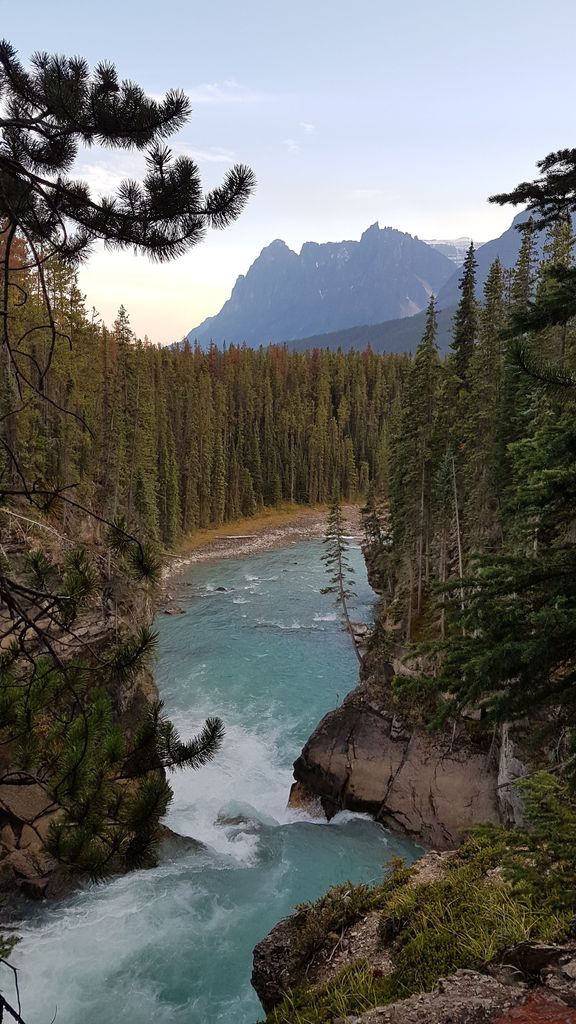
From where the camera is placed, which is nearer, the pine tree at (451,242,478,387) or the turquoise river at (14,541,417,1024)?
the turquoise river at (14,541,417,1024)

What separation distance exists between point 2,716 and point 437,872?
744 cm

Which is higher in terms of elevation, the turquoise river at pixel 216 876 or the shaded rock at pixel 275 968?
the shaded rock at pixel 275 968

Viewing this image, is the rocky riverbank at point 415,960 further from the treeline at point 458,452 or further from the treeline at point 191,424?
the treeline at point 191,424

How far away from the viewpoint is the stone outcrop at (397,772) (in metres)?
17.4

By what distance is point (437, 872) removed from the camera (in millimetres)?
8562

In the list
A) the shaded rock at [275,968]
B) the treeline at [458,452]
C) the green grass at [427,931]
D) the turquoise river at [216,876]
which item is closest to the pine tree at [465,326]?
the treeline at [458,452]

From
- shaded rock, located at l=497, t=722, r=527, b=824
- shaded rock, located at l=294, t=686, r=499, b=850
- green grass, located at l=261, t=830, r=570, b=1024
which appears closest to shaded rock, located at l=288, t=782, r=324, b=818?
shaded rock, located at l=294, t=686, r=499, b=850

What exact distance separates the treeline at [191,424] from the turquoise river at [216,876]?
10.6m

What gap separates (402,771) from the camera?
19000 millimetres

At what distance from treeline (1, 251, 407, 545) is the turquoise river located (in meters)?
10.6

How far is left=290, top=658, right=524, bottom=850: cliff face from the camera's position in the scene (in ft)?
56.4

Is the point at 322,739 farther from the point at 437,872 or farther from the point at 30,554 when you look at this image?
the point at 30,554

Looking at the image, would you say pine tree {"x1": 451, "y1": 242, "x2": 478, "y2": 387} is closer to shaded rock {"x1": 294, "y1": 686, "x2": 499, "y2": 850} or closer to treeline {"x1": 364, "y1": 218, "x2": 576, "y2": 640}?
treeline {"x1": 364, "y1": 218, "x2": 576, "y2": 640}

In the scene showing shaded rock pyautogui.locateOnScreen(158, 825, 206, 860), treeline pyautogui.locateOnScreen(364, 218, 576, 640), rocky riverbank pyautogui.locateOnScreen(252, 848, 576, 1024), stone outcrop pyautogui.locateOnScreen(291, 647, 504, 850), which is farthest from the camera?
treeline pyautogui.locateOnScreen(364, 218, 576, 640)
